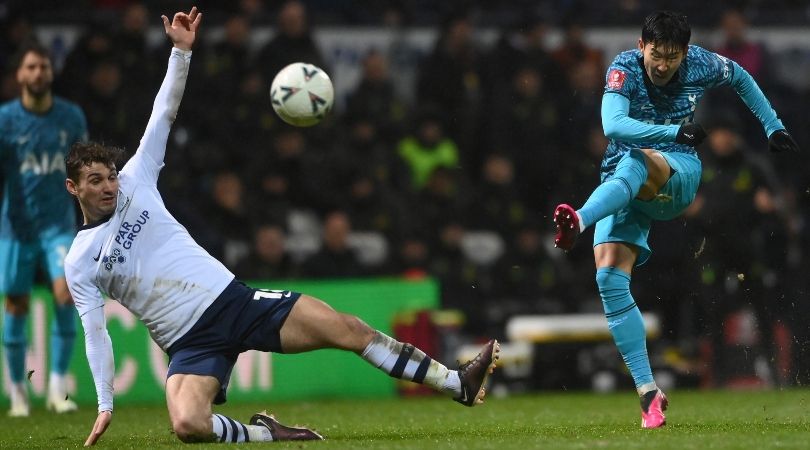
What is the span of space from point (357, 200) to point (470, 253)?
137cm

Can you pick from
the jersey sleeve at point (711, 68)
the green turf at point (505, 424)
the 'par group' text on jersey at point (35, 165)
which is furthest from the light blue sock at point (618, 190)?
the 'par group' text on jersey at point (35, 165)

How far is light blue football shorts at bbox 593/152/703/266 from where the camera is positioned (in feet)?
23.6

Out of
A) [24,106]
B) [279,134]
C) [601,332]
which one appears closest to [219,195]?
[279,134]

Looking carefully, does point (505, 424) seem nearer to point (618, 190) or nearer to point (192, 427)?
point (618, 190)

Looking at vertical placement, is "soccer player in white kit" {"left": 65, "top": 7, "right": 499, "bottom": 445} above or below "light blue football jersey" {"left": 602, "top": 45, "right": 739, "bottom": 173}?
below

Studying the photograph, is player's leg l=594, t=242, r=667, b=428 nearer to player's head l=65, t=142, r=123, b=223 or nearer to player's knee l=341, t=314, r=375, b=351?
player's knee l=341, t=314, r=375, b=351

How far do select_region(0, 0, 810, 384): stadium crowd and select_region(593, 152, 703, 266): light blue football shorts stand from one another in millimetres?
3163

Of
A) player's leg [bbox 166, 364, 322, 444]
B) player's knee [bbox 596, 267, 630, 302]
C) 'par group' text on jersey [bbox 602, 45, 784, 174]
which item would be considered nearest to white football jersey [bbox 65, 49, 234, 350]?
player's leg [bbox 166, 364, 322, 444]

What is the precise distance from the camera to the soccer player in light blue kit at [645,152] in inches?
271

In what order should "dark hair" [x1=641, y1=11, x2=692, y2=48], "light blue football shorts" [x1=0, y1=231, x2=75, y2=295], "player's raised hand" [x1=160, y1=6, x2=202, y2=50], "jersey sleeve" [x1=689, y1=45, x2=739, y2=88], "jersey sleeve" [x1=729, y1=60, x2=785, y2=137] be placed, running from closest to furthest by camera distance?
"dark hair" [x1=641, y1=11, x2=692, y2=48], "player's raised hand" [x1=160, y1=6, x2=202, y2=50], "jersey sleeve" [x1=689, y1=45, x2=739, y2=88], "jersey sleeve" [x1=729, y1=60, x2=785, y2=137], "light blue football shorts" [x1=0, y1=231, x2=75, y2=295]

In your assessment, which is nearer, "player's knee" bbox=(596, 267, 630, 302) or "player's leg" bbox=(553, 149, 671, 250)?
"player's leg" bbox=(553, 149, 671, 250)

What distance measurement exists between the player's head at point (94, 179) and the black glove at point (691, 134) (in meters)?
2.87

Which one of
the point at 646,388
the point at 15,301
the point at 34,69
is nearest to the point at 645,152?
the point at 646,388

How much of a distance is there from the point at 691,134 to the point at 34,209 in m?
5.16
